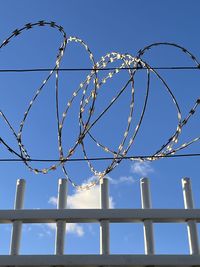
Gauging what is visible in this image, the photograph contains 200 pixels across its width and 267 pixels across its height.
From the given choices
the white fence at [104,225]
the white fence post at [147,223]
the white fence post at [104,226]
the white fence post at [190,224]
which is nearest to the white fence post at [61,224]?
the white fence at [104,225]

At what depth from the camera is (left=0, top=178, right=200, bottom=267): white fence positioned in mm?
3543

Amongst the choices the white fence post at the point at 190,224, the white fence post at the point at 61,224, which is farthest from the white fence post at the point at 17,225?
the white fence post at the point at 190,224

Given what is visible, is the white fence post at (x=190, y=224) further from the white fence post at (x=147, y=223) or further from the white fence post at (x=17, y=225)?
the white fence post at (x=17, y=225)

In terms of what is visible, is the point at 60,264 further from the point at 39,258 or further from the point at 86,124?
the point at 86,124

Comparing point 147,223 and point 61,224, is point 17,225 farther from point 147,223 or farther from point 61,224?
point 147,223

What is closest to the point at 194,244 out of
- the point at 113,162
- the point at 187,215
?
the point at 187,215

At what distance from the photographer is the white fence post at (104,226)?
3631 mm

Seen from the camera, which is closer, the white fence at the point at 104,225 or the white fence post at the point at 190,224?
the white fence at the point at 104,225

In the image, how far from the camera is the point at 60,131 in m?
4.48

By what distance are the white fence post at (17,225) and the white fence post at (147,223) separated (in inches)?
44.5

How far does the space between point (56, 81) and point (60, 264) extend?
85.1 inches

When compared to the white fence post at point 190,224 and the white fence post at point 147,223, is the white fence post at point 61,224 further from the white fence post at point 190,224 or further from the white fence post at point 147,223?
the white fence post at point 190,224

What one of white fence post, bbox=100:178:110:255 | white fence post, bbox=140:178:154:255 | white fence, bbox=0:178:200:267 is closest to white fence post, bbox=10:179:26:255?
white fence, bbox=0:178:200:267

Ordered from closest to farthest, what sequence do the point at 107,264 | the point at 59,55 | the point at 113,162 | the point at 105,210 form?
the point at 107,264
the point at 105,210
the point at 113,162
the point at 59,55
